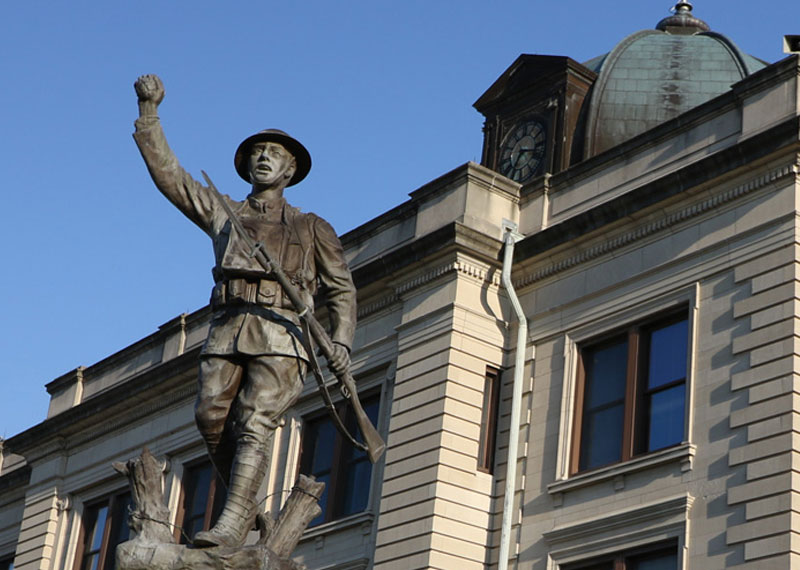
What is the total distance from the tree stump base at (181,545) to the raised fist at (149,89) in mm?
2226

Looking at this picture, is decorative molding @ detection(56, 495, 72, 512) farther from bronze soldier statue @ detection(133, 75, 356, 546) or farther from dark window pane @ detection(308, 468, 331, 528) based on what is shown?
bronze soldier statue @ detection(133, 75, 356, 546)

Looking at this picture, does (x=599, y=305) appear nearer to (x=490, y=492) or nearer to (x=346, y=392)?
(x=490, y=492)

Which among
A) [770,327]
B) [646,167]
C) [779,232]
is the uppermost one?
[646,167]

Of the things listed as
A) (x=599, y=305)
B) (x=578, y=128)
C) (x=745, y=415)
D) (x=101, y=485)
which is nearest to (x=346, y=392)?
(x=745, y=415)

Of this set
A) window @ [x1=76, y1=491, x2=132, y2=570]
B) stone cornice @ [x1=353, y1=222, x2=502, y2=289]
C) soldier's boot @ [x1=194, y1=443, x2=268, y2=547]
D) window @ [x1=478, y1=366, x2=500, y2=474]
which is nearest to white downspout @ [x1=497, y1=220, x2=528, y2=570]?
stone cornice @ [x1=353, y1=222, x2=502, y2=289]

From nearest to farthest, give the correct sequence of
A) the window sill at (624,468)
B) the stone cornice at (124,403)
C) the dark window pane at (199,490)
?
1. the window sill at (624,468)
2. the dark window pane at (199,490)
3. the stone cornice at (124,403)

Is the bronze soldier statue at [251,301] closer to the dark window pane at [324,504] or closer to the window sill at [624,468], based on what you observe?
the window sill at [624,468]

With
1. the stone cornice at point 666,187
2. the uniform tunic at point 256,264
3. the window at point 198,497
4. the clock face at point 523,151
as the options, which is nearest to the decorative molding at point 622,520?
the stone cornice at point 666,187

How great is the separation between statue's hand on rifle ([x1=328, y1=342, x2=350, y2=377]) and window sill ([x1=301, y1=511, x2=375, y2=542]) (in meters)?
15.1

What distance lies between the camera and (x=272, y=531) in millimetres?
9008

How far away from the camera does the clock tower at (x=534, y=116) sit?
28.5 meters

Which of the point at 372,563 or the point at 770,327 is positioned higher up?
the point at 770,327

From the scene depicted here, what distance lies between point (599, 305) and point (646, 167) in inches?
90.3

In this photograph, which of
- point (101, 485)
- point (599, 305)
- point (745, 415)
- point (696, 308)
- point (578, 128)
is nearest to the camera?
point (745, 415)
